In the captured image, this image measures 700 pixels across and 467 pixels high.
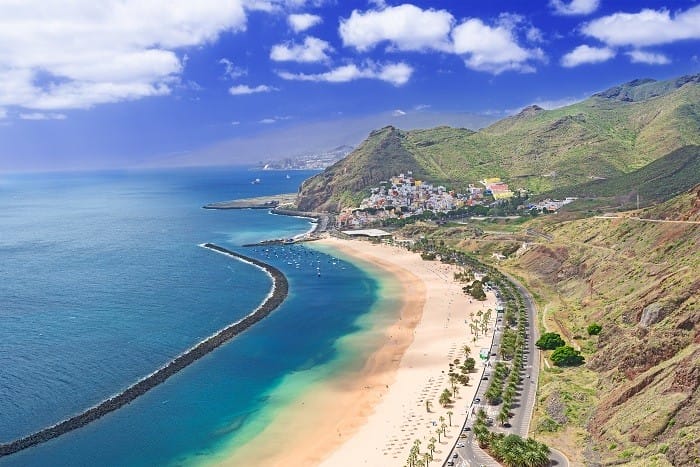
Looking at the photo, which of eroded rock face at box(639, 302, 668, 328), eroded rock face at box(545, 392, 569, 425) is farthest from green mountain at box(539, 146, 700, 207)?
eroded rock face at box(545, 392, 569, 425)

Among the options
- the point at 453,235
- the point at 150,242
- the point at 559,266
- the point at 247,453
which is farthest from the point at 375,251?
the point at 247,453

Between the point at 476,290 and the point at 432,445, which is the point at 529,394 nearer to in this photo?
the point at 432,445

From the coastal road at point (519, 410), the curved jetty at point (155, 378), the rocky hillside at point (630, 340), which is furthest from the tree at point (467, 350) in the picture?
the curved jetty at point (155, 378)

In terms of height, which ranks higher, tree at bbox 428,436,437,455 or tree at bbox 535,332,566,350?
tree at bbox 535,332,566,350

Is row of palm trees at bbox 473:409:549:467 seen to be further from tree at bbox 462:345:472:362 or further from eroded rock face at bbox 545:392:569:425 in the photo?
tree at bbox 462:345:472:362

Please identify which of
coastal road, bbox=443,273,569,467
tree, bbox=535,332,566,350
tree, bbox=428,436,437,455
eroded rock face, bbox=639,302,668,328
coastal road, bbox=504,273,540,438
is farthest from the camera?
tree, bbox=535,332,566,350

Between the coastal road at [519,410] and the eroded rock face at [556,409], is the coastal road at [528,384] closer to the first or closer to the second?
the coastal road at [519,410]

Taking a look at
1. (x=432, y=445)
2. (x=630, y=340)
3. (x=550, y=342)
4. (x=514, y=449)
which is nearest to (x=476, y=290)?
(x=550, y=342)

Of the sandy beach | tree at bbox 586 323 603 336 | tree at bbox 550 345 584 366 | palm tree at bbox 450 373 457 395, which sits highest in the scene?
tree at bbox 586 323 603 336
